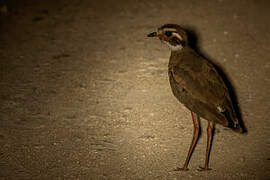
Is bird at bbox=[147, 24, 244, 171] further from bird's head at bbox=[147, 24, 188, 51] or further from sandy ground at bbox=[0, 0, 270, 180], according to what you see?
sandy ground at bbox=[0, 0, 270, 180]

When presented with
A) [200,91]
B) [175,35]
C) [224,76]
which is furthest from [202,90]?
[224,76]

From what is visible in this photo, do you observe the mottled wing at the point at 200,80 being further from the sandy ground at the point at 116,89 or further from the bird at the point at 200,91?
the sandy ground at the point at 116,89

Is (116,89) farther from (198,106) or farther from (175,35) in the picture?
(198,106)

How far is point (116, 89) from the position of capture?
5230 millimetres

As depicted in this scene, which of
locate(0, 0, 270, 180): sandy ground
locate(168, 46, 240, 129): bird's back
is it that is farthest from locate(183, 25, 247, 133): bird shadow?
locate(168, 46, 240, 129): bird's back

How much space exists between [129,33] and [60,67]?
1511mm

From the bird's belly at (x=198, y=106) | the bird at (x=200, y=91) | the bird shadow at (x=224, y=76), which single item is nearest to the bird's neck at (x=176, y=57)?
the bird at (x=200, y=91)

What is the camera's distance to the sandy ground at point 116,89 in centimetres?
404

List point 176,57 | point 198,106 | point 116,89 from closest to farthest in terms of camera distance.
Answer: point 198,106, point 176,57, point 116,89

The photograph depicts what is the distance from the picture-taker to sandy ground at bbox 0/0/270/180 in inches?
159

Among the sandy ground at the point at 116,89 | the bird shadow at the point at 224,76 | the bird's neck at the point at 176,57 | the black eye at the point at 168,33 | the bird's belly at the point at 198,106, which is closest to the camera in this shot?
the bird's belly at the point at 198,106

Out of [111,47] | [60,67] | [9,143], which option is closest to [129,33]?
[111,47]

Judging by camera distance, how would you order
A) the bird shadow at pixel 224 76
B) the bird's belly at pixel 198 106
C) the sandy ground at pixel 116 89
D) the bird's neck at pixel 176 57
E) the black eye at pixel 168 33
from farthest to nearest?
the bird shadow at pixel 224 76
the black eye at pixel 168 33
the bird's neck at pixel 176 57
the sandy ground at pixel 116 89
the bird's belly at pixel 198 106

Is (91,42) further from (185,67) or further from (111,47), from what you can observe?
(185,67)
